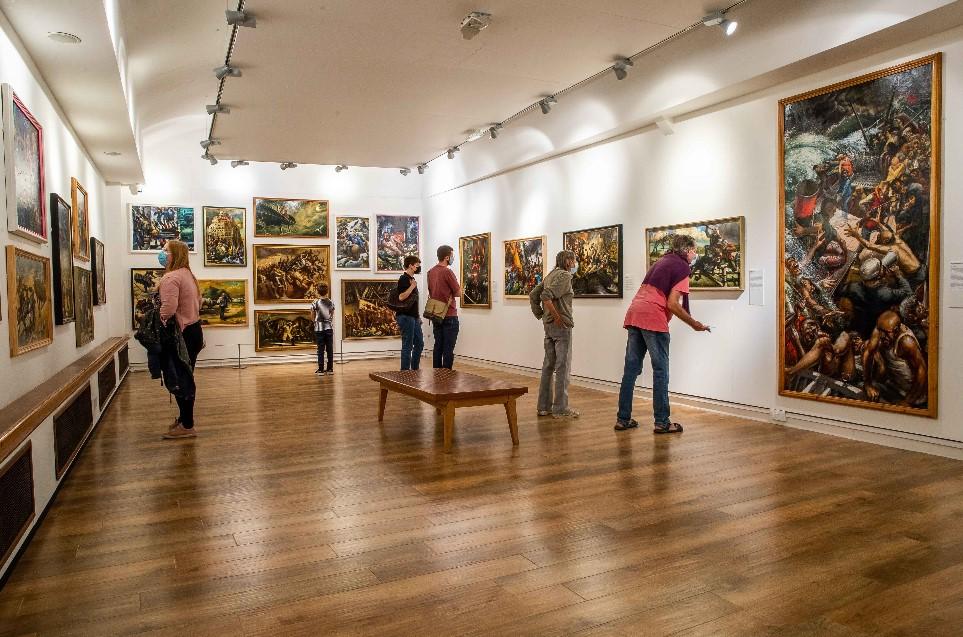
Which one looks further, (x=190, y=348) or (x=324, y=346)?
(x=324, y=346)

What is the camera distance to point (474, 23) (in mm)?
7172

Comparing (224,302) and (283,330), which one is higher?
(224,302)

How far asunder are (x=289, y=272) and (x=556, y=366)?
9105 millimetres

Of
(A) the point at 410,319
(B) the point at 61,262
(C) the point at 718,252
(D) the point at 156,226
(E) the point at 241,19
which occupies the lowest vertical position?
(A) the point at 410,319

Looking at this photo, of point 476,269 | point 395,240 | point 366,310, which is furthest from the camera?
point 395,240

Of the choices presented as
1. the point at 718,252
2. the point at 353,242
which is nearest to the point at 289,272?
the point at 353,242

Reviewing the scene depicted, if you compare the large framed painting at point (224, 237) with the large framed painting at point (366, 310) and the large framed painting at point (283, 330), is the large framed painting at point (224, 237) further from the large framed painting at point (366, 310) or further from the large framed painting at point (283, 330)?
the large framed painting at point (366, 310)

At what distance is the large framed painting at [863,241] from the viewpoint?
653 cm

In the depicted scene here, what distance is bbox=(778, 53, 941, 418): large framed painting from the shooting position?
653cm

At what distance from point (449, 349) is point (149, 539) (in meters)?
6.27

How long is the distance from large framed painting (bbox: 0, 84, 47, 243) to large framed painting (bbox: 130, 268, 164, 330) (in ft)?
29.0

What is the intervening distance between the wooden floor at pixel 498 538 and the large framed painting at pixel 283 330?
8.15 metres

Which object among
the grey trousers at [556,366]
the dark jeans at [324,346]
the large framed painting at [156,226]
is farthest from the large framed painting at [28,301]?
the large framed painting at [156,226]

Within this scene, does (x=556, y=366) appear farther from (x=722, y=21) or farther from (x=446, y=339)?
(x=722, y=21)
